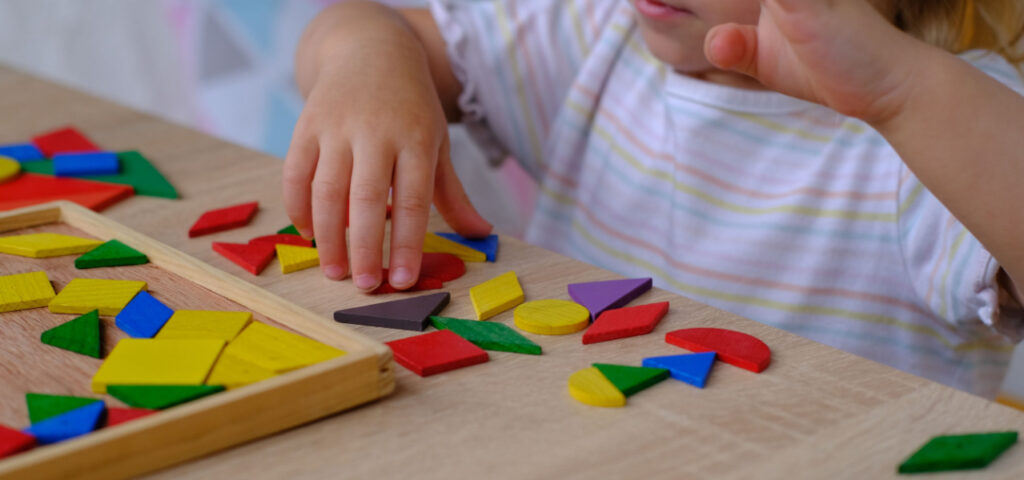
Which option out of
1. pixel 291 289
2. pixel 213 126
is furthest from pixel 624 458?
pixel 213 126

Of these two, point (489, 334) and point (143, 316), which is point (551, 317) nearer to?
point (489, 334)

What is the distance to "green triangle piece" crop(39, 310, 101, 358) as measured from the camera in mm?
402

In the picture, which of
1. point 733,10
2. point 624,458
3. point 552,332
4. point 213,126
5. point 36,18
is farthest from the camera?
point 36,18

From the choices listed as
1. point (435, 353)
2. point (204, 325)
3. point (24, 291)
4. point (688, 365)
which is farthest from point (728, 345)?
point (24, 291)

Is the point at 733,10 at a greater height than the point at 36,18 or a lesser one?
greater

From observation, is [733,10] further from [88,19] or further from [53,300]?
[88,19]

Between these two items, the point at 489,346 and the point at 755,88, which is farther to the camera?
the point at 755,88

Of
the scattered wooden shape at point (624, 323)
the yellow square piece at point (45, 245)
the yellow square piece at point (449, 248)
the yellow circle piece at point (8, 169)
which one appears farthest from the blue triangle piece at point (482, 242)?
the yellow circle piece at point (8, 169)

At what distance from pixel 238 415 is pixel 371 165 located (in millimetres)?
248

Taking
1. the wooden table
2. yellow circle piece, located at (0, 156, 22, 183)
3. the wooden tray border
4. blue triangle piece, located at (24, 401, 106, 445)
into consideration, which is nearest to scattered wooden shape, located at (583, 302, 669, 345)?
the wooden table

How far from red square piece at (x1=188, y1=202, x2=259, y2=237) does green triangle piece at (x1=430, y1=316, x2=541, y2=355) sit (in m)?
0.20

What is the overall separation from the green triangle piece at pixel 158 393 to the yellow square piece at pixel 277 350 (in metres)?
0.03

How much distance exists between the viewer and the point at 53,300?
0.45 m

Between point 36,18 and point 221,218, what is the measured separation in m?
2.36
